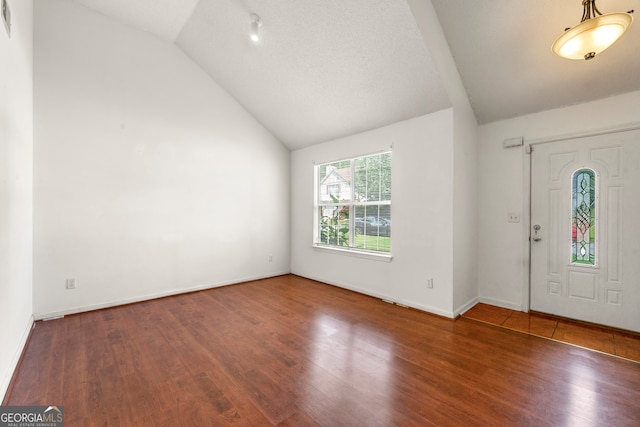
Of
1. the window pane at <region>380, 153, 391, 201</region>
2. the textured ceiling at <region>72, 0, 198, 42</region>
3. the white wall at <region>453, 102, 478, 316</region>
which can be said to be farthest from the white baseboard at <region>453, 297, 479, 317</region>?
the textured ceiling at <region>72, 0, 198, 42</region>

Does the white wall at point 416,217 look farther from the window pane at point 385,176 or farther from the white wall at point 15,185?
the white wall at point 15,185

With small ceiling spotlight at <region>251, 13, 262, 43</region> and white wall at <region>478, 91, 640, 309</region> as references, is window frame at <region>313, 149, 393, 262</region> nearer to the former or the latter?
white wall at <region>478, 91, 640, 309</region>

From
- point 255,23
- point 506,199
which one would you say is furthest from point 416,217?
point 255,23

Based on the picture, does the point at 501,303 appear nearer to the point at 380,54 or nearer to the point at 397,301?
the point at 397,301

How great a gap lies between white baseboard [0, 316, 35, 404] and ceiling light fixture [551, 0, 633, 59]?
448cm

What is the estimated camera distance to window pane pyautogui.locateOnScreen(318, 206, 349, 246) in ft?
14.9

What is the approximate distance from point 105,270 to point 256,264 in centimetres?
215

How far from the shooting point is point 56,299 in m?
3.15

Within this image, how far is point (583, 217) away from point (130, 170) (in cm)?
549

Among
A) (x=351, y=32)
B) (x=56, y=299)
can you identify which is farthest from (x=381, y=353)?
(x=56, y=299)

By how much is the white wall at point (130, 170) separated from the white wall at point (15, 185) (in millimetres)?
250

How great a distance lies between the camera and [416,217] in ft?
11.5

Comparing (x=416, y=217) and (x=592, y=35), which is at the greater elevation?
(x=592, y=35)

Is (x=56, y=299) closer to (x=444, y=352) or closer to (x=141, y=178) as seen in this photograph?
(x=141, y=178)
